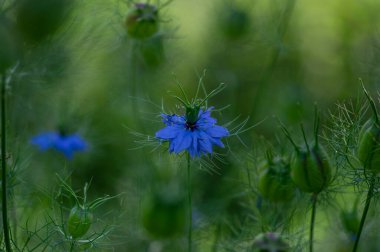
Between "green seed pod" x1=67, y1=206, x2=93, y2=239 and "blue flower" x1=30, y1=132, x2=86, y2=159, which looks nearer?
"green seed pod" x1=67, y1=206, x2=93, y2=239

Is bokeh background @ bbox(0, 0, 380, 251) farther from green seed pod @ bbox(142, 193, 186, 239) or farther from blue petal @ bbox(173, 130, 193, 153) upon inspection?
blue petal @ bbox(173, 130, 193, 153)

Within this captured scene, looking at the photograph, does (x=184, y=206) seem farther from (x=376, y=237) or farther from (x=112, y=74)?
(x=112, y=74)

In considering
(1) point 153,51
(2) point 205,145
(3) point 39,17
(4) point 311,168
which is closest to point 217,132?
(2) point 205,145

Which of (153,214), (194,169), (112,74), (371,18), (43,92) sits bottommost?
(153,214)

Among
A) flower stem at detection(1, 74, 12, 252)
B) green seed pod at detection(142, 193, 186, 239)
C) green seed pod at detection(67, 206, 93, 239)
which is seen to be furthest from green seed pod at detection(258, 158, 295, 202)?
flower stem at detection(1, 74, 12, 252)

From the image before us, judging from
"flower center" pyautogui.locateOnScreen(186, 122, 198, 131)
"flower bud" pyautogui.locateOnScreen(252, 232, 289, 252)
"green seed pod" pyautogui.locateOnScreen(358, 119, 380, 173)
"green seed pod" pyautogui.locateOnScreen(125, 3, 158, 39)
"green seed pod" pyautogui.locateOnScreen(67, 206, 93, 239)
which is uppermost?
"green seed pod" pyautogui.locateOnScreen(125, 3, 158, 39)

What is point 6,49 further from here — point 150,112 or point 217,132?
point 150,112

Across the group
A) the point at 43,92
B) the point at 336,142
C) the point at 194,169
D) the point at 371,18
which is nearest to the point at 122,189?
the point at 194,169
